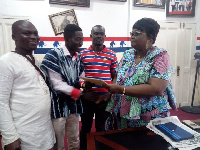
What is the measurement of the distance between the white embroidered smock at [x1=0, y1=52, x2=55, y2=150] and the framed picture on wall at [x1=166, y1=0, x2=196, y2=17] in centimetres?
384

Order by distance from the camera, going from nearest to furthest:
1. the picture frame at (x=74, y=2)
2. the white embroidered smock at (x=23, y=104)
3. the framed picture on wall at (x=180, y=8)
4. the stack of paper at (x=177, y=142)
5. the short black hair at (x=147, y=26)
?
the stack of paper at (x=177, y=142), the white embroidered smock at (x=23, y=104), the short black hair at (x=147, y=26), the picture frame at (x=74, y=2), the framed picture on wall at (x=180, y=8)

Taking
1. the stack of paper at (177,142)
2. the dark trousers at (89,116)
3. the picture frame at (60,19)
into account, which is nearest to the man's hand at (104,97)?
the dark trousers at (89,116)

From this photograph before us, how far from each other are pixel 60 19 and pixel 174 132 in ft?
9.34

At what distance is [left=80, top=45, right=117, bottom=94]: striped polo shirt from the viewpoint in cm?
226

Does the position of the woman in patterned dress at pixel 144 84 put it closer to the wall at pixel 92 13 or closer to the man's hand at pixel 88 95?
the man's hand at pixel 88 95

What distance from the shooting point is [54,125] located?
66.2 inches

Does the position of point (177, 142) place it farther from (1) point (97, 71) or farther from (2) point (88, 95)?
(1) point (97, 71)

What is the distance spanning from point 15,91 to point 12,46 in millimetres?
2222

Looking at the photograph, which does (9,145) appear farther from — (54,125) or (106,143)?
(106,143)

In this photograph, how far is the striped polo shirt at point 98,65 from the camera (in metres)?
2.26

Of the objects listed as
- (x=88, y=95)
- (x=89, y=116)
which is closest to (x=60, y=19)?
(x=89, y=116)

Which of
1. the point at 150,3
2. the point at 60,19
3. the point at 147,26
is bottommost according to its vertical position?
the point at 147,26

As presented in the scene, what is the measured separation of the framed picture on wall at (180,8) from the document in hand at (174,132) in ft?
11.9

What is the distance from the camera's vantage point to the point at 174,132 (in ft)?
3.90
